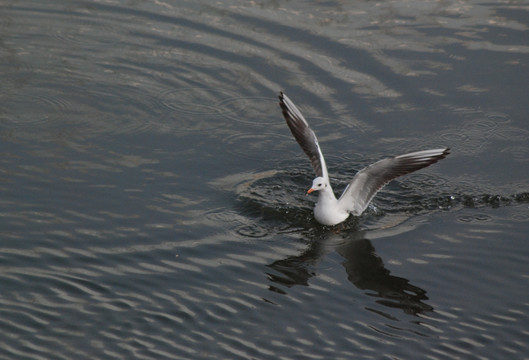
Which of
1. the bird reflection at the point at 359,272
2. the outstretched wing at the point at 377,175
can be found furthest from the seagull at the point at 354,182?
the bird reflection at the point at 359,272

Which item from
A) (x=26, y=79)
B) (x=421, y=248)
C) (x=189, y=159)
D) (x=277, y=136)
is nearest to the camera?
(x=421, y=248)

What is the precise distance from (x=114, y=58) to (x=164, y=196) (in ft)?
15.0

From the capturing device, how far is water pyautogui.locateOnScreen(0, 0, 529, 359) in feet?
27.2

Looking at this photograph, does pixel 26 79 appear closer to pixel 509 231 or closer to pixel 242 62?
pixel 242 62

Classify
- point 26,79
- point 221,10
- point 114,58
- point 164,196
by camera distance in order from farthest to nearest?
1. point 221,10
2. point 114,58
3. point 26,79
4. point 164,196

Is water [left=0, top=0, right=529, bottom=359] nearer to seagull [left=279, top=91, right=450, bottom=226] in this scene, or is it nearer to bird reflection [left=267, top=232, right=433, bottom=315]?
bird reflection [left=267, top=232, right=433, bottom=315]

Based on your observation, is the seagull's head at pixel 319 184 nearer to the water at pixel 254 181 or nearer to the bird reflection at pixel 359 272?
the water at pixel 254 181

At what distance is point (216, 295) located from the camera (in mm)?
8711

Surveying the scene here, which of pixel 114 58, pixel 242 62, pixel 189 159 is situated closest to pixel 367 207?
pixel 189 159

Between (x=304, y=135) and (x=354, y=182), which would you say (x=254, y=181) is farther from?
(x=354, y=182)

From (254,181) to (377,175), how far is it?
5.61ft

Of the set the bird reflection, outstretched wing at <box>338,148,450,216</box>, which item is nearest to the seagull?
outstretched wing at <box>338,148,450,216</box>

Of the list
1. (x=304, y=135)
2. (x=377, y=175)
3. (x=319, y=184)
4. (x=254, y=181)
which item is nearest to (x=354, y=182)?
(x=377, y=175)

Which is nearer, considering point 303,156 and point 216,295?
point 216,295
